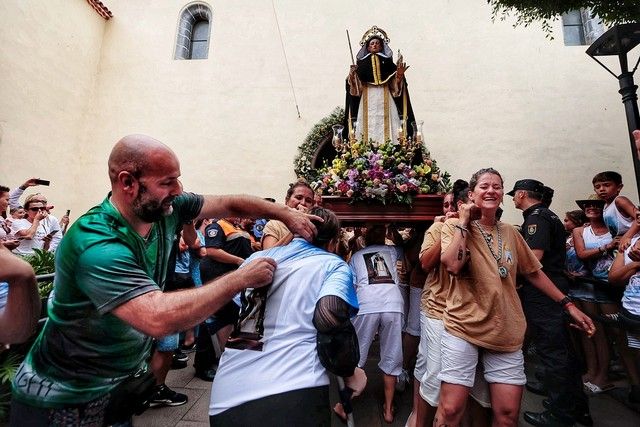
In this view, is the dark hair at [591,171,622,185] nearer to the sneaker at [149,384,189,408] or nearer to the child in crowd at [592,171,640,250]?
the child in crowd at [592,171,640,250]

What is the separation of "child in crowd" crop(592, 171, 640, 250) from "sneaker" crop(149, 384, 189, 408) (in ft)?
15.9

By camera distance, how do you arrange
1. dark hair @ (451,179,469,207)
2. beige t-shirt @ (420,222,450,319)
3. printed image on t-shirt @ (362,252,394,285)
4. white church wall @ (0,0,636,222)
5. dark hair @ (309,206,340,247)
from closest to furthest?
dark hair @ (309,206,340,247), beige t-shirt @ (420,222,450,319), dark hair @ (451,179,469,207), printed image on t-shirt @ (362,252,394,285), white church wall @ (0,0,636,222)

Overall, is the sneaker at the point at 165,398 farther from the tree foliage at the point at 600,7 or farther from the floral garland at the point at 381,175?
the tree foliage at the point at 600,7

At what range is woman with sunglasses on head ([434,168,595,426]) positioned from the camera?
2.08 m

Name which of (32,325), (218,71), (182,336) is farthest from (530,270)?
(218,71)

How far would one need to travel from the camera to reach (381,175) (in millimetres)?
2977

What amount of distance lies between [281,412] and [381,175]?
2.10 m

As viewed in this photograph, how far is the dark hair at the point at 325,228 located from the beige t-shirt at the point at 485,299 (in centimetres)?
84

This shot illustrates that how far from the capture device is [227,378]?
1570 millimetres

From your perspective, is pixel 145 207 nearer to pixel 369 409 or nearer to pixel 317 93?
pixel 369 409

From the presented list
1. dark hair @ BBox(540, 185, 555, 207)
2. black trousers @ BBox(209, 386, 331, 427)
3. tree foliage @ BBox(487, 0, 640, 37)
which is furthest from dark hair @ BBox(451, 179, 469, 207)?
tree foliage @ BBox(487, 0, 640, 37)

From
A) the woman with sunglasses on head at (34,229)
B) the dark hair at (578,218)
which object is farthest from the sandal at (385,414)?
the woman with sunglasses on head at (34,229)

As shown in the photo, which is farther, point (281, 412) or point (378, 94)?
point (378, 94)

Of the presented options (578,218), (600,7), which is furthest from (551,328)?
(600,7)
